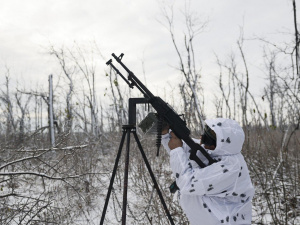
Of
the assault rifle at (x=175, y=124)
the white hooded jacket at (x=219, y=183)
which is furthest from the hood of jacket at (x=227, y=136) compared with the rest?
the assault rifle at (x=175, y=124)

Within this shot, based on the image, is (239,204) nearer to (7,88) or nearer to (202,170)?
(202,170)

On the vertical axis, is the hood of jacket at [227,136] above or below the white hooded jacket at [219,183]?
above

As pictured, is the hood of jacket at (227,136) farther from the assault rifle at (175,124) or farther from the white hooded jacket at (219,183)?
the assault rifle at (175,124)

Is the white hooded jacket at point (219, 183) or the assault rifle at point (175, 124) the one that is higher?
the assault rifle at point (175, 124)

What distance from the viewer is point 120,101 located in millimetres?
13750

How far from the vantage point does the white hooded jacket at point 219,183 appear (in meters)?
1.69

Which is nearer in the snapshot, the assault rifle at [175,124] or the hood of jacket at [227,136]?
the hood of jacket at [227,136]

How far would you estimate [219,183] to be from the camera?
1.68 m

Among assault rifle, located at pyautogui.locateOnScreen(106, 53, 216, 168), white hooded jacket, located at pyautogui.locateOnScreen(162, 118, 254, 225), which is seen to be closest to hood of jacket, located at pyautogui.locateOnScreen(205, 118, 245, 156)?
white hooded jacket, located at pyautogui.locateOnScreen(162, 118, 254, 225)

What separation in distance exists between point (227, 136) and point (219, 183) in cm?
32

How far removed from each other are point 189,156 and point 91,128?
47.4 feet

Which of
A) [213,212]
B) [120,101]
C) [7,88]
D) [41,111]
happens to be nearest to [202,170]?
[213,212]

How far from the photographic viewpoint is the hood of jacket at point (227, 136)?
1.72m

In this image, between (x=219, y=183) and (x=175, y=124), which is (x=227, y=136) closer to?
(x=219, y=183)
